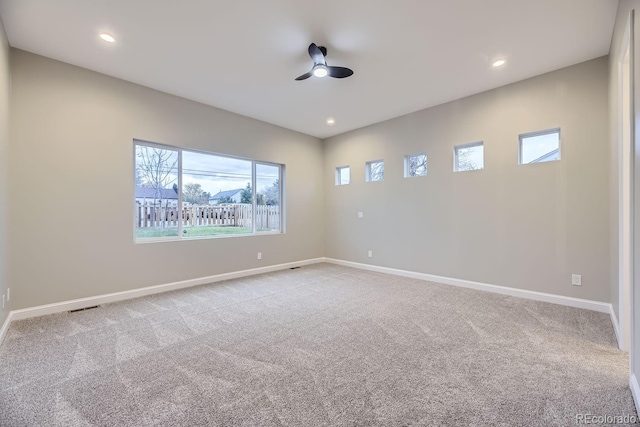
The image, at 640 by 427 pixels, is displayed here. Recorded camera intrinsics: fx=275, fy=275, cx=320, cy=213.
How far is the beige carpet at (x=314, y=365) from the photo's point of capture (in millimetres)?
1597

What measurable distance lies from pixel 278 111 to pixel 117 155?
2.46m

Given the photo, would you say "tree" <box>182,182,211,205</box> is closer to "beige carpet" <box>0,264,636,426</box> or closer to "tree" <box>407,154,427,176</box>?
"beige carpet" <box>0,264,636,426</box>

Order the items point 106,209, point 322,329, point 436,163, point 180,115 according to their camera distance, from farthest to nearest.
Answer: point 436,163 < point 180,115 < point 106,209 < point 322,329

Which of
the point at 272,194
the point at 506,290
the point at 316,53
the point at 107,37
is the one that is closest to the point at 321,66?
the point at 316,53

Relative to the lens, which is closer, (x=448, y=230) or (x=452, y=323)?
(x=452, y=323)

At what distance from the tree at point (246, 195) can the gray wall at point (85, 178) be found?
94 cm

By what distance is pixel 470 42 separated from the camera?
2799mm

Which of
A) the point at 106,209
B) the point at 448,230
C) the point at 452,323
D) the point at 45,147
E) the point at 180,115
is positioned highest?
the point at 180,115

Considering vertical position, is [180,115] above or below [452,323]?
above

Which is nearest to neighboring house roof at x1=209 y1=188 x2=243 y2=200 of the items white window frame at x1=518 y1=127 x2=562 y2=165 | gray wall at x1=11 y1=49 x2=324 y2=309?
gray wall at x1=11 y1=49 x2=324 y2=309

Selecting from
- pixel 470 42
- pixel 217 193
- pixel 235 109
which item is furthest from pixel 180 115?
pixel 470 42

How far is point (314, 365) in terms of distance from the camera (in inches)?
82.2

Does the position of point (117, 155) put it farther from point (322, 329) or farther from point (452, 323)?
point (452, 323)

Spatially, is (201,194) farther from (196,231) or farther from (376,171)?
(376,171)
